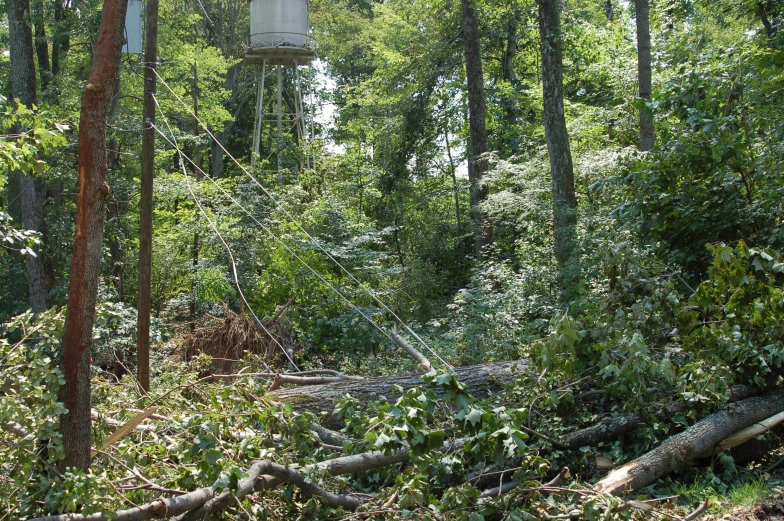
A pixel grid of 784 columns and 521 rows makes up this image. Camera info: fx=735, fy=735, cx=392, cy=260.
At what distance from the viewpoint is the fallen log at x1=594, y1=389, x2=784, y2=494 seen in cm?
480

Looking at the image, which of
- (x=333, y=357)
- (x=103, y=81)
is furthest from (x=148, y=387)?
(x=103, y=81)

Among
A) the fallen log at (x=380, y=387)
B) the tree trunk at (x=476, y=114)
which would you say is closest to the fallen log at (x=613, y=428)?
the fallen log at (x=380, y=387)

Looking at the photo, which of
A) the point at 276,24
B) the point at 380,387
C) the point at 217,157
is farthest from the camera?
the point at 217,157

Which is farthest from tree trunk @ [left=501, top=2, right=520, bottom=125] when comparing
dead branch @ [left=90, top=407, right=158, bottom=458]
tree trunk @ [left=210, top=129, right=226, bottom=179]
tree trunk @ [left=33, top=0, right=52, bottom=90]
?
dead branch @ [left=90, top=407, right=158, bottom=458]

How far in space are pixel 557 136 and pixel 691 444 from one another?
8637mm

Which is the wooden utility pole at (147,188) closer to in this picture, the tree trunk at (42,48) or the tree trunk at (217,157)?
the tree trunk at (42,48)

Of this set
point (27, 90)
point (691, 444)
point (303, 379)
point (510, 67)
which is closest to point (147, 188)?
point (303, 379)

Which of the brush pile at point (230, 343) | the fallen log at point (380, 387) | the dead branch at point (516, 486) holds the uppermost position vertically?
the brush pile at point (230, 343)

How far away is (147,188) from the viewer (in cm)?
892

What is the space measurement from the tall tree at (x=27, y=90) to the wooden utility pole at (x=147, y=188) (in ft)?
25.0

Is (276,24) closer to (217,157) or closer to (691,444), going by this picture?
(217,157)

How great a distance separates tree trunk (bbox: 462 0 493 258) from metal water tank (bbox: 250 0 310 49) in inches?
226

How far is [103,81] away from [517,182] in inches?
454

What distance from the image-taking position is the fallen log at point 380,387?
6.78m
